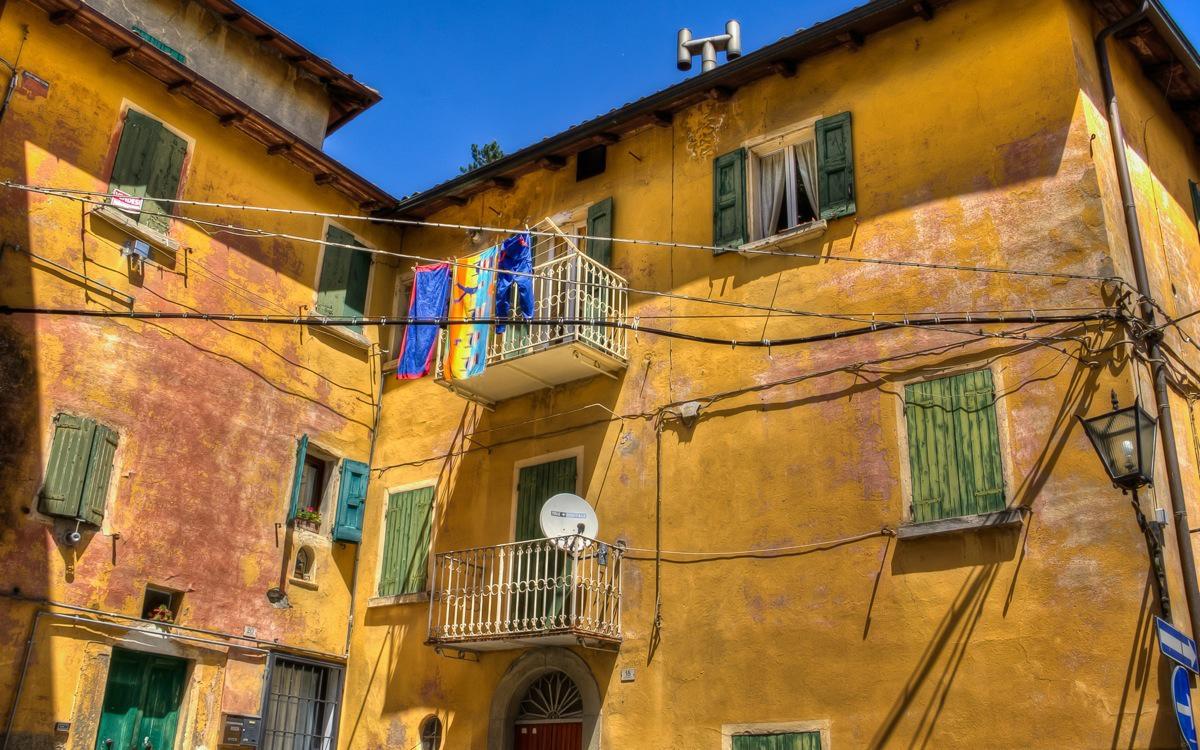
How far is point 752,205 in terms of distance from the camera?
13.9m

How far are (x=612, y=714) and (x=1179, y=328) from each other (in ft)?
25.3

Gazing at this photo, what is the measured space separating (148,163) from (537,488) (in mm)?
6651

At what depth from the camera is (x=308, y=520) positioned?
15.2 m

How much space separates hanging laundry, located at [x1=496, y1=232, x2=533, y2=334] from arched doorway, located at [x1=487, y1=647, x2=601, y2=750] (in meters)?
4.32

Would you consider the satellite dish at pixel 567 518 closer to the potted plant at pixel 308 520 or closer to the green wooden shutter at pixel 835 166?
the potted plant at pixel 308 520

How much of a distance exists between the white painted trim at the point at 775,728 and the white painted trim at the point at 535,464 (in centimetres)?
383

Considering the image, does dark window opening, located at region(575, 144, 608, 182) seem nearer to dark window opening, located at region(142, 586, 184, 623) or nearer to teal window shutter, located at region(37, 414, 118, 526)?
teal window shutter, located at region(37, 414, 118, 526)

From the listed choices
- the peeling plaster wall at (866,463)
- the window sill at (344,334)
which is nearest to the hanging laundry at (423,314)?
the peeling plaster wall at (866,463)

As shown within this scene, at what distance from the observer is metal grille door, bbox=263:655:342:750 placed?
557 inches

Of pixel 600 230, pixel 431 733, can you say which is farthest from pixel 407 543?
pixel 600 230

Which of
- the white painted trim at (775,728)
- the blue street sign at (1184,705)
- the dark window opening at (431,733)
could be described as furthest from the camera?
the dark window opening at (431,733)

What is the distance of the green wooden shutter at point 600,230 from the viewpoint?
Answer: 1505cm

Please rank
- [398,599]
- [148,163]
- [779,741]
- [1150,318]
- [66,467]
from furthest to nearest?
[398,599] < [148,163] < [66,467] < [779,741] < [1150,318]

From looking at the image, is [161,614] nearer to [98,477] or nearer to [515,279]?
[98,477]
